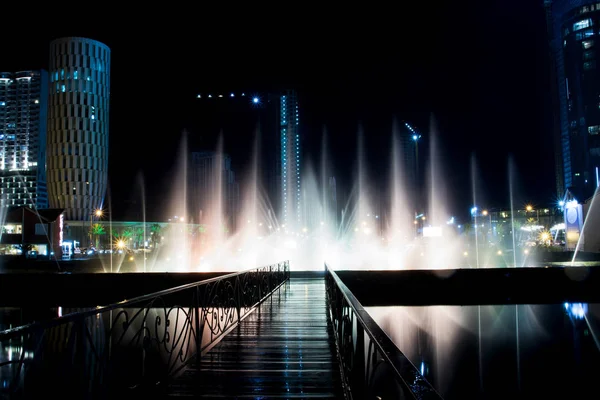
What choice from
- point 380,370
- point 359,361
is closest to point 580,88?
point 359,361

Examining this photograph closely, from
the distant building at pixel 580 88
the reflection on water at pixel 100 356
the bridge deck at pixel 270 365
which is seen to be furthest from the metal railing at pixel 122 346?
the distant building at pixel 580 88

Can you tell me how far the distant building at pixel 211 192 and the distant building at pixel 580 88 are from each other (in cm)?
7377

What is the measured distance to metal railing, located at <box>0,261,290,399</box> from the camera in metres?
3.94

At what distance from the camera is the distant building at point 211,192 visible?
102750 millimetres

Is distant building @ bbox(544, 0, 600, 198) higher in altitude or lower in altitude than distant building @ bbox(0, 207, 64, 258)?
higher

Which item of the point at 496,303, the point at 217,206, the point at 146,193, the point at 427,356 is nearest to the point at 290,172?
the point at 217,206

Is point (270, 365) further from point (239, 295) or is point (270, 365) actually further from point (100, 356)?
point (239, 295)

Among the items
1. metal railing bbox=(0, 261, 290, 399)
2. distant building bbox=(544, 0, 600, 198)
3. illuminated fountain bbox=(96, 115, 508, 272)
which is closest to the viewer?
metal railing bbox=(0, 261, 290, 399)

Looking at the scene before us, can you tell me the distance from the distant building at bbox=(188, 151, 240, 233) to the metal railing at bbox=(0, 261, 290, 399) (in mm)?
90067

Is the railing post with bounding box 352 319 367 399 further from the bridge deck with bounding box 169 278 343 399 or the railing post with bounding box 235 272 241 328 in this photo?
the railing post with bounding box 235 272 241 328

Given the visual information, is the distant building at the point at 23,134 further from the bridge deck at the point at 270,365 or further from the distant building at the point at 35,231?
the bridge deck at the point at 270,365

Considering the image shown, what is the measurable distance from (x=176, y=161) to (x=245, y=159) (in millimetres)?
15669

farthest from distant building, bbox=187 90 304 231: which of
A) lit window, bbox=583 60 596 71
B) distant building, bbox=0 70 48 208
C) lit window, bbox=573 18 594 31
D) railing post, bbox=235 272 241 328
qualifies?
lit window, bbox=573 18 594 31

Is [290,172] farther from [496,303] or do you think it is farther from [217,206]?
[496,303]
